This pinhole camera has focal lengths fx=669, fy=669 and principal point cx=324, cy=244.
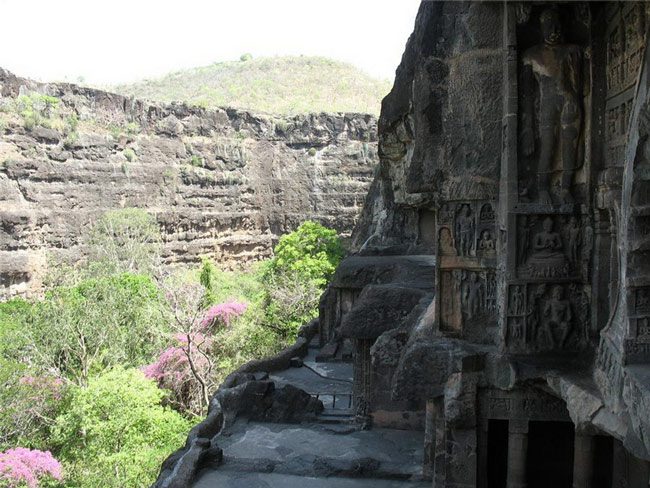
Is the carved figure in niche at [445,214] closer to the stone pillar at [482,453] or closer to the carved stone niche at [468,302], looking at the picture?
the carved stone niche at [468,302]

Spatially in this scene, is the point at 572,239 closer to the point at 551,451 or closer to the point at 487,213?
the point at 487,213

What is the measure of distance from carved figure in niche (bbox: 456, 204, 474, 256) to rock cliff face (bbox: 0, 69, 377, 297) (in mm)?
27375

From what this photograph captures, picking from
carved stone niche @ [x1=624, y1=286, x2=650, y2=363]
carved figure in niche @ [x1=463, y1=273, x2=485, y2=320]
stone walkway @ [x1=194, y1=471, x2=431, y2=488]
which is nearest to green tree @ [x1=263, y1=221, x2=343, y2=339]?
stone walkway @ [x1=194, y1=471, x2=431, y2=488]

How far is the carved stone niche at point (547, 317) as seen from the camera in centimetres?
651

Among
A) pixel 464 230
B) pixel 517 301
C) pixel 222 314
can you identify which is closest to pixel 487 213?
pixel 464 230

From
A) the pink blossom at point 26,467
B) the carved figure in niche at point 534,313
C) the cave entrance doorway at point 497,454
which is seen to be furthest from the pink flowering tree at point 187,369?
the carved figure in niche at point 534,313

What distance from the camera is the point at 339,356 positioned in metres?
16.4

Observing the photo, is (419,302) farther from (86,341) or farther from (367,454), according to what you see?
(86,341)

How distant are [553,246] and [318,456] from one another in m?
5.13

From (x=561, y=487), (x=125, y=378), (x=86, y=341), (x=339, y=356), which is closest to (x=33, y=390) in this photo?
(x=125, y=378)

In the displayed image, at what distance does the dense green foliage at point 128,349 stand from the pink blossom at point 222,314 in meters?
0.04

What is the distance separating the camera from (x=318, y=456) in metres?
9.87

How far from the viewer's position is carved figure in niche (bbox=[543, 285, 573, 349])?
21.4 feet

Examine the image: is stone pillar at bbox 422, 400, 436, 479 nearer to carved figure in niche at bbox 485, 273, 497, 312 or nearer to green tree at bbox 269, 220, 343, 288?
carved figure in niche at bbox 485, 273, 497, 312
